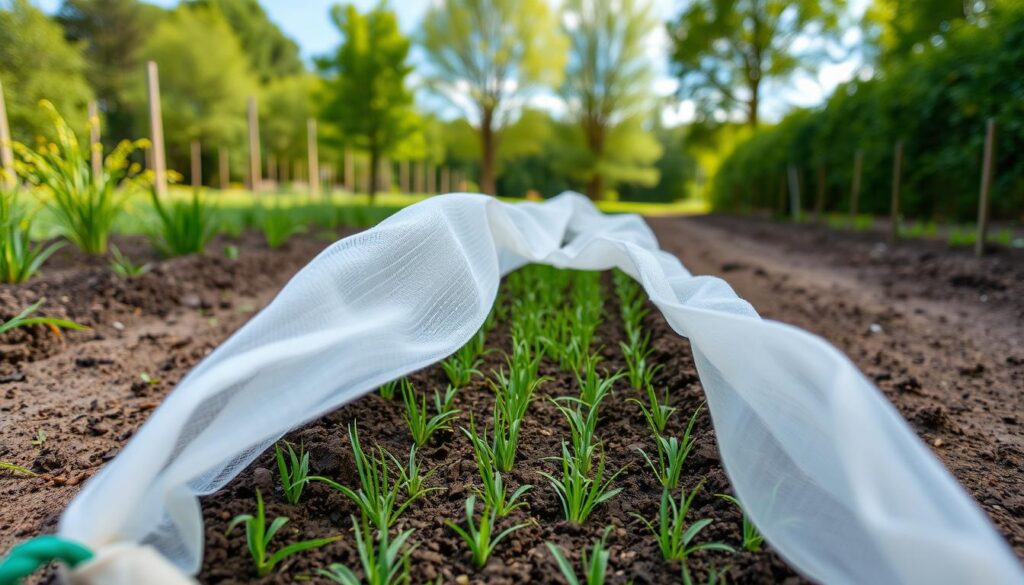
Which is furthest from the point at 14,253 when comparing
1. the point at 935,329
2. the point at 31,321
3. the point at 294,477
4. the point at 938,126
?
the point at 938,126

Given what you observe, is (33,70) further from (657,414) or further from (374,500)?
(657,414)

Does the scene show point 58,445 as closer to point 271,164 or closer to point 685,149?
point 685,149

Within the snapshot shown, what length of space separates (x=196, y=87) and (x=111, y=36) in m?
10.7

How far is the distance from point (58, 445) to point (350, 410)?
847 mm

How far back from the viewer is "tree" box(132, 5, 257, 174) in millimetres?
24938

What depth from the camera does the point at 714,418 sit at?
3.73 ft

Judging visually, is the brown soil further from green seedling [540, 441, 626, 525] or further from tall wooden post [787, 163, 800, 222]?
tall wooden post [787, 163, 800, 222]

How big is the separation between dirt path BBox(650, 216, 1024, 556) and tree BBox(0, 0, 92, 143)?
21.5 metres

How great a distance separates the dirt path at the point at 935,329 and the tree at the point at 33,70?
21.5m

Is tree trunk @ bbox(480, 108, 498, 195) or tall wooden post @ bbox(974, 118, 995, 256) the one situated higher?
tree trunk @ bbox(480, 108, 498, 195)

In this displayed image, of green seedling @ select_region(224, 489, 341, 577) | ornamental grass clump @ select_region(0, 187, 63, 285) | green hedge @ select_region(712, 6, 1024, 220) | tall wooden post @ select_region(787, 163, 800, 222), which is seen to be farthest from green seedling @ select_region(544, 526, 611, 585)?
tall wooden post @ select_region(787, 163, 800, 222)

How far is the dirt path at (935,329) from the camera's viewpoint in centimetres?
156

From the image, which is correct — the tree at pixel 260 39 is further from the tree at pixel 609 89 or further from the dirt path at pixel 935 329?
the dirt path at pixel 935 329

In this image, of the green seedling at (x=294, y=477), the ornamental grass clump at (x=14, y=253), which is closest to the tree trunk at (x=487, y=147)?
the ornamental grass clump at (x=14, y=253)
